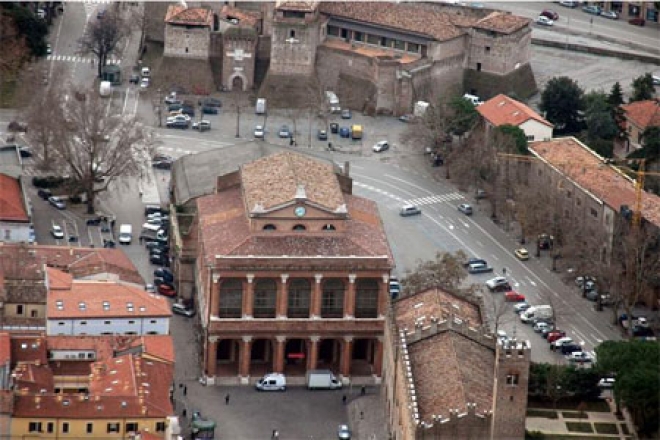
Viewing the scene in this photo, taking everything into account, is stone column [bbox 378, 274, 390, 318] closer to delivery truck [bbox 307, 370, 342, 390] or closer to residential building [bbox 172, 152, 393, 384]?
residential building [bbox 172, 152, 393, 384]

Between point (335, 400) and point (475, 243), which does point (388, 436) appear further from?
point (475, 243)

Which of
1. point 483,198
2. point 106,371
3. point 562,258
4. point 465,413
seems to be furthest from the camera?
point 483,198

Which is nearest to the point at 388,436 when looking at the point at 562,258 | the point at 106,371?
the point at 106,371

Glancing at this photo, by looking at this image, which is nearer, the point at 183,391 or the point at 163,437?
the point at 163,437

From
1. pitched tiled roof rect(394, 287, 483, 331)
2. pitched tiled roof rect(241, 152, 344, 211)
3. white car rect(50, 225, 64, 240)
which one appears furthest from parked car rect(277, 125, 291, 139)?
pitched tiled roof rect(394, 287, 483, 331)

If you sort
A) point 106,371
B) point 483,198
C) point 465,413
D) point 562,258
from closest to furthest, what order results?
point 465,413 < point 106,371 < point 562,258 < point 483,198

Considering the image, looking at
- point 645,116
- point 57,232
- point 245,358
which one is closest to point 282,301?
point 245,358
